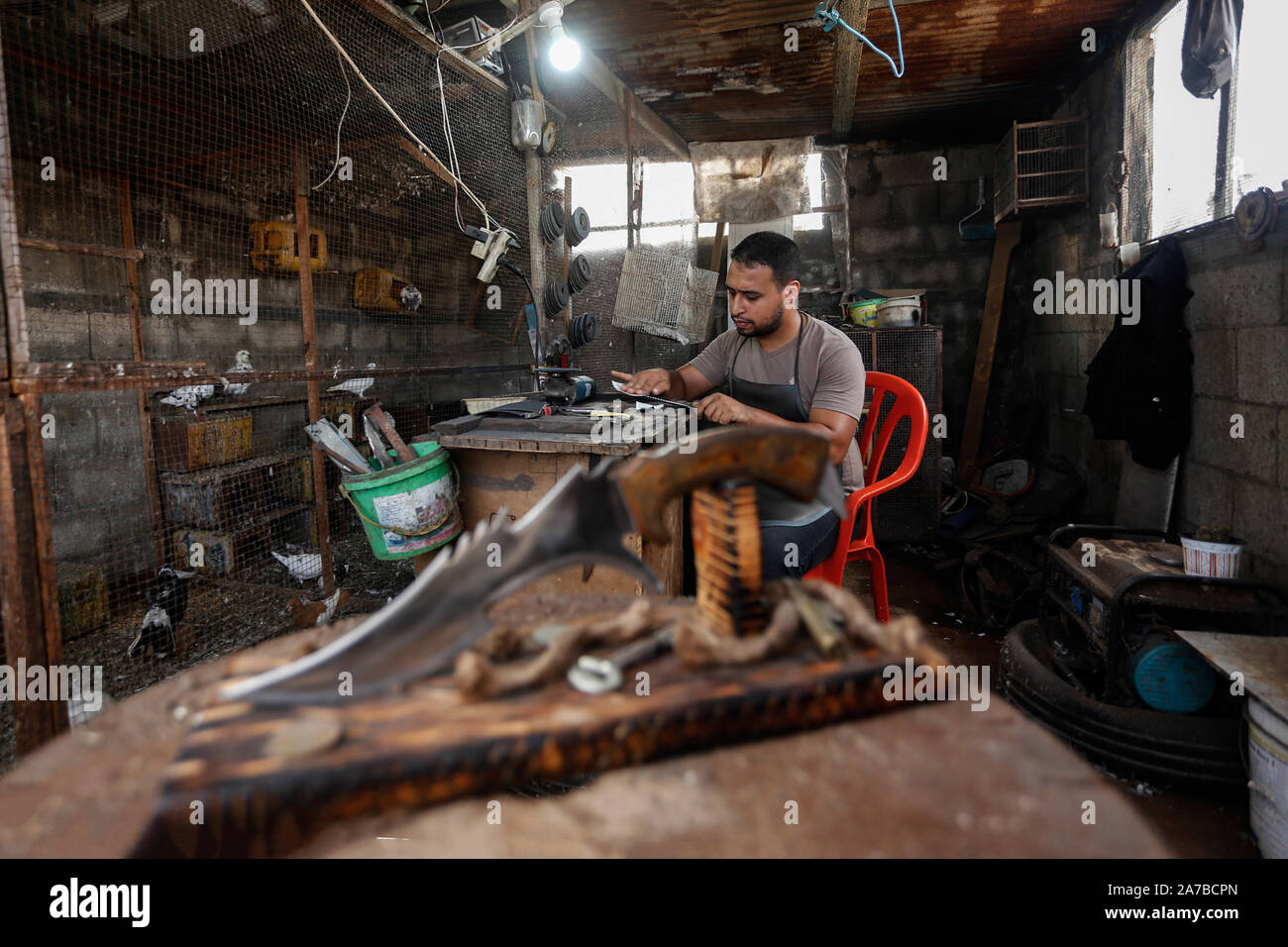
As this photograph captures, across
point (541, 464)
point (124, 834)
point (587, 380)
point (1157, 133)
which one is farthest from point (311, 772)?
point (1157, 133)

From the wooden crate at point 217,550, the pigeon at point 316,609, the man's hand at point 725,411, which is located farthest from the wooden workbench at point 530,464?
the wooden crate at point 217,550

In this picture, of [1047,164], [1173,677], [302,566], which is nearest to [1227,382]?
[1173,677]

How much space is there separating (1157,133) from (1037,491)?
282 cm

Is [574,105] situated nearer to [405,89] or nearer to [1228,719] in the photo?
[405,89]

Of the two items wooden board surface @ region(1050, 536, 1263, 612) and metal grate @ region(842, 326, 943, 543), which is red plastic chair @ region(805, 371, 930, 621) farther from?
metal grate @ region(842, 326, 943, 543)

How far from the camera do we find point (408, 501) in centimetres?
288

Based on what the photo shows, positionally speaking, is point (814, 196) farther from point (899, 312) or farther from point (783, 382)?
point (783, 382)

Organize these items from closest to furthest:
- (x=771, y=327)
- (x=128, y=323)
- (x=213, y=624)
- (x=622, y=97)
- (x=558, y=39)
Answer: (x=771, y=327) < (x=558, y=39) < (x=213, y=624) < (x=128, y=323) < (x=622, y=97)

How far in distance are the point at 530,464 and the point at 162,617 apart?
98.6 inches

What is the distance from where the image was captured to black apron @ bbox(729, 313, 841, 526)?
2908 mm

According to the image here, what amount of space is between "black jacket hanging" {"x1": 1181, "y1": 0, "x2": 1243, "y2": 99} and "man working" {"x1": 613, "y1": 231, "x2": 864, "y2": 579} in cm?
252

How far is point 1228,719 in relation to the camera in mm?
2736

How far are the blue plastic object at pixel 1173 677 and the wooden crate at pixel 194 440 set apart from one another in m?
5.87

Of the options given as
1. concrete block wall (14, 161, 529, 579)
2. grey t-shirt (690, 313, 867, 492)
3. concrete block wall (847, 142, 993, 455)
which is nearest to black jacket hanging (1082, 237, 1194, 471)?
grey t-shirt (690, 313, 867, 492)
